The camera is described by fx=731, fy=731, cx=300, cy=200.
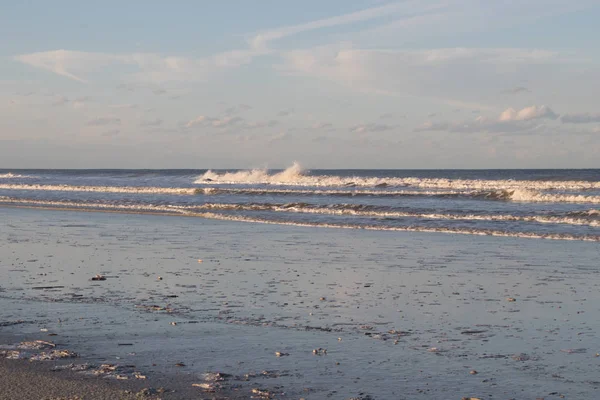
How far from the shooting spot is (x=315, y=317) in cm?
858

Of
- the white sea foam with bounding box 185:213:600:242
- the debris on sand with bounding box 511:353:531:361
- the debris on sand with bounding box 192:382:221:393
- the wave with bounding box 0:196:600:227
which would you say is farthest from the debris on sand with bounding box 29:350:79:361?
the wave with bounding box 0:196:600:227

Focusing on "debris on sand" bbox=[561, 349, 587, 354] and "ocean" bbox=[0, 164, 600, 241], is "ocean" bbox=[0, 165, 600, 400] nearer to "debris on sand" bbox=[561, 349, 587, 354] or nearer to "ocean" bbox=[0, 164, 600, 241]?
"debris on sand" bbox=[561, 349, 587, 354]

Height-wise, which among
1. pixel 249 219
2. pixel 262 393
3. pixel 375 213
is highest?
pixel 375 213

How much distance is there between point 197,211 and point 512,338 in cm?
2422

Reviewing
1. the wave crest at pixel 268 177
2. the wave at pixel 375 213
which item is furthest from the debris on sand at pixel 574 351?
the wave crest at pixel 268 177

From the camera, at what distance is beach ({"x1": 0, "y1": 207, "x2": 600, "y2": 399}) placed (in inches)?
242

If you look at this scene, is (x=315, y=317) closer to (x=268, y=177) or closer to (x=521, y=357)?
(x=521, y=357)

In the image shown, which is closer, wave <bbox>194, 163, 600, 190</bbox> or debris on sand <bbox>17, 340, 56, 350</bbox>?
debris on sand <bbox>17, 340, 56, 350</bbox>

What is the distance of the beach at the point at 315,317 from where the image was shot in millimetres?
6137

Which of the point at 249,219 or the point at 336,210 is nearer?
the point at 249,219

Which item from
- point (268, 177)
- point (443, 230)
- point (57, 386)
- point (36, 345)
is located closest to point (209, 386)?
point (57, 386)

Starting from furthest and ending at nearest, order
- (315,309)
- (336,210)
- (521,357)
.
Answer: (336,210), (315,309), (521,357)

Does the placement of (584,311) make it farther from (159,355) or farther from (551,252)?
(551,252)

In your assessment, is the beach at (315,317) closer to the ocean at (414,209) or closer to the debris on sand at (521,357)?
the debris on sand at (521,357)
